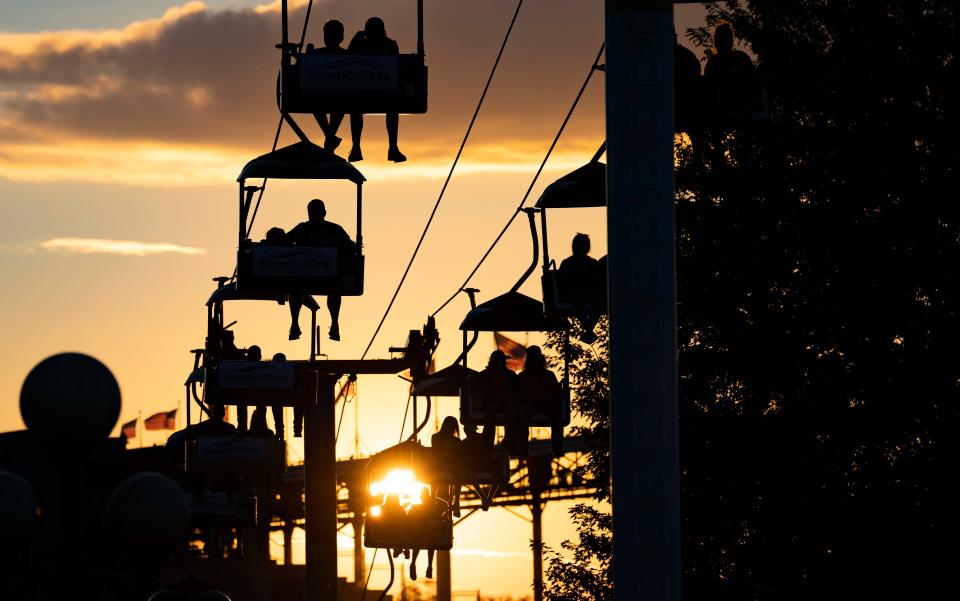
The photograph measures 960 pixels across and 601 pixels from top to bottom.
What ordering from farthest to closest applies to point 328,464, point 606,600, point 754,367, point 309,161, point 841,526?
point 328,464, point 606,600, point 754,367, point 841,526, point 309,161

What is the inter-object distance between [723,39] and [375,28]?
566 centimetres

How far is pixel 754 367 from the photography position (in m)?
27.8

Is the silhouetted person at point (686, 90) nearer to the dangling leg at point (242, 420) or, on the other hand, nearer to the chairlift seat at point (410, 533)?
the chairlift seat at point (410, 533)

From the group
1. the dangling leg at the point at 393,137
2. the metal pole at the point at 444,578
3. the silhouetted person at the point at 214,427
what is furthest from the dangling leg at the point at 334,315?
the metal pole at the point at 444,578

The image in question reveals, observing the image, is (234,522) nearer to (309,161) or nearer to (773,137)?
(773,137)

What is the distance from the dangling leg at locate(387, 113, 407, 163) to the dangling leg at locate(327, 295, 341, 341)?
4034 mm

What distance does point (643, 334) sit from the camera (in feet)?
38.9

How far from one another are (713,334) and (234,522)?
1151 centimetres

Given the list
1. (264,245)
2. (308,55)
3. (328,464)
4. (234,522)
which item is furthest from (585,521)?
(308,55)

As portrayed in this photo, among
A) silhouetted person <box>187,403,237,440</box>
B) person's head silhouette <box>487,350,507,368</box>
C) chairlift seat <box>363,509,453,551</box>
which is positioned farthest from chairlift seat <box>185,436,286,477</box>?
person's head silhouette <box>487,350,507,368</box>

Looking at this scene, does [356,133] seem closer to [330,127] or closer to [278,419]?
[330,127]

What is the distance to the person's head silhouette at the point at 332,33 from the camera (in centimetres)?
1925

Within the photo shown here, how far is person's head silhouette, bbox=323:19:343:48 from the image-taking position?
63.2ft

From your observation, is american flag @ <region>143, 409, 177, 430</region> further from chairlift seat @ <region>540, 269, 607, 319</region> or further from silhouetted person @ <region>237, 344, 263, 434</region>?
chairlift seat @ <region>540, 269, 607, 319</region>
